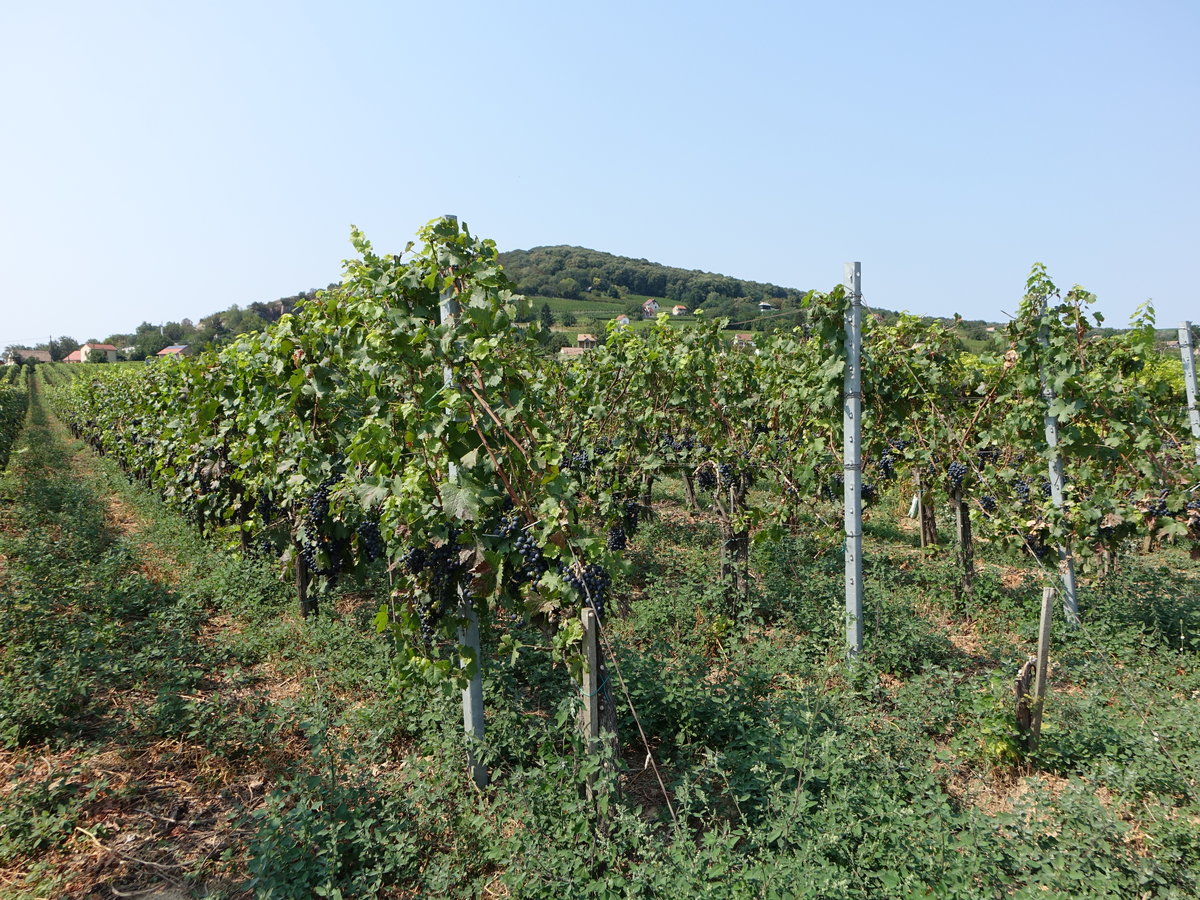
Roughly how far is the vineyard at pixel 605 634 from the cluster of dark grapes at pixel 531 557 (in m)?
0.01

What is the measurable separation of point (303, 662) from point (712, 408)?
412 cm

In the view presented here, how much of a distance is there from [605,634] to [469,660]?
2.24ft

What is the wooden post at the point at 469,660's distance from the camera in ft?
11.3

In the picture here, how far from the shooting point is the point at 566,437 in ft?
22.0

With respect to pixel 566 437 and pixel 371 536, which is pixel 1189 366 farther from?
pixel 371 536

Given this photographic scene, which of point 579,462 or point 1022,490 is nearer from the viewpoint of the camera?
point 1022,490

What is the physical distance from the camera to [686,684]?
13.6 feet

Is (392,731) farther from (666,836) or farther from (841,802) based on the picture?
(841,802)

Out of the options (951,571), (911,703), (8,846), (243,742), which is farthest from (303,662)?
(951,571)

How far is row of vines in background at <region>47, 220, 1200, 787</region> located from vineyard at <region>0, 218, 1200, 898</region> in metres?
0.03

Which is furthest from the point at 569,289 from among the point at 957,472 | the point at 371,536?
the point at 371,536

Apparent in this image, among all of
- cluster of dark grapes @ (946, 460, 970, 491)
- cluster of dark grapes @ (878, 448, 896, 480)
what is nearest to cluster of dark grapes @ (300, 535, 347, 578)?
cluster of dark grapes @ (878, 448, 896, 480)

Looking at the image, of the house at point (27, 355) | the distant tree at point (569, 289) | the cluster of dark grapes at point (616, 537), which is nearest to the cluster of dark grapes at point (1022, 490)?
the cluster of dark grapes at point (616, 537)

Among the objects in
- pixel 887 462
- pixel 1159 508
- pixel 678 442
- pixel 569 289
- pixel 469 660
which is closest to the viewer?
pixel 469 660
